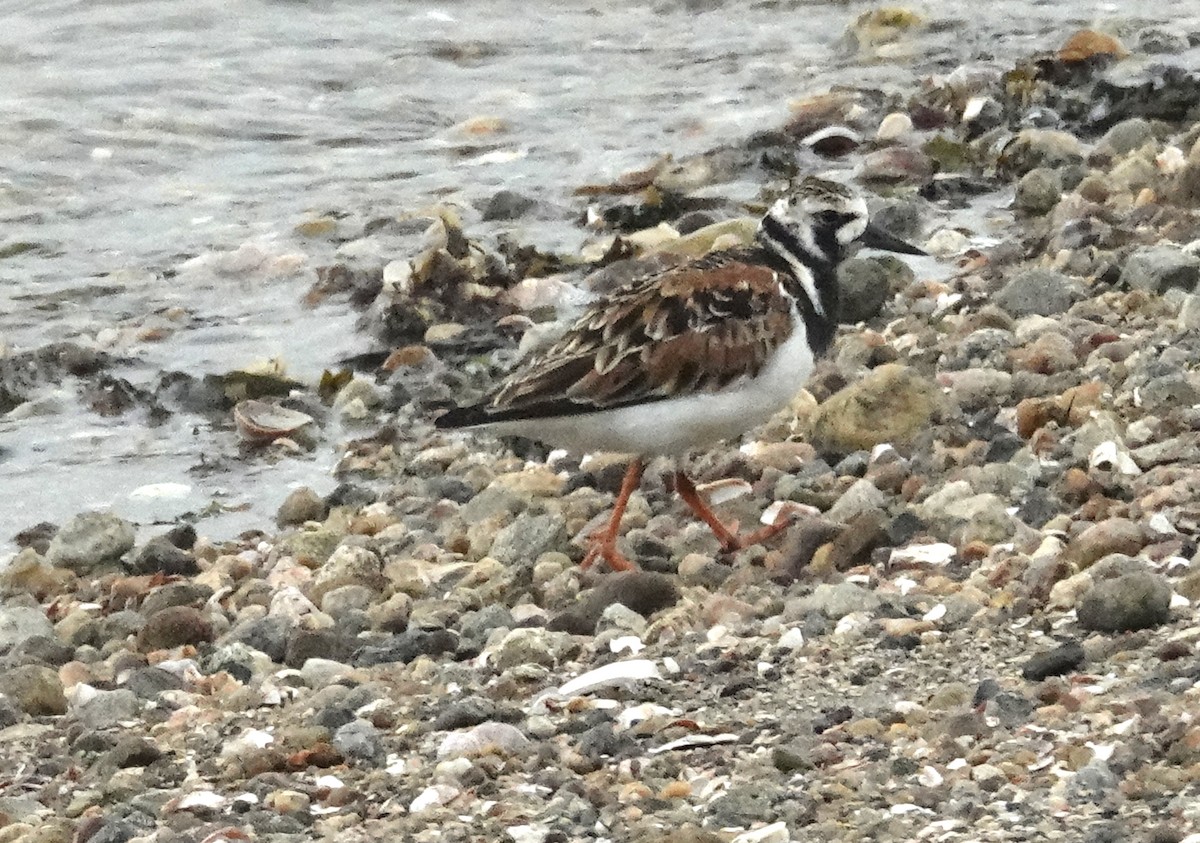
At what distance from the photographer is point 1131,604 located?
12.9 ft

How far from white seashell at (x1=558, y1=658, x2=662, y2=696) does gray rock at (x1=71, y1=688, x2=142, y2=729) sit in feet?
3.30

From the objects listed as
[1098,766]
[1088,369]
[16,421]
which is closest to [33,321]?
[16,421]

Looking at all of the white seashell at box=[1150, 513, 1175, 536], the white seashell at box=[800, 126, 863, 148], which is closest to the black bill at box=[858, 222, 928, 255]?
the white seashell at box=[1150, 513, 1175, 536]

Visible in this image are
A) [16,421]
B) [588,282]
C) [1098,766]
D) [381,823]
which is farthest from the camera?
[588,282]

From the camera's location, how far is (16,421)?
24.3 feet

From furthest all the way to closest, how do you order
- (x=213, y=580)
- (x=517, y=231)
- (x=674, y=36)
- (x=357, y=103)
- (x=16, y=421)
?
(x=674, y=36) < (x=357, y=103) < (x=517, y=231) < (x=16, y=421) < (x=213, y=580)

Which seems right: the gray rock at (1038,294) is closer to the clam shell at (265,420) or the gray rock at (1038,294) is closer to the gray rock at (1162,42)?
the clam shell at (265,420)

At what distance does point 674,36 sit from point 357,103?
7.09 feet

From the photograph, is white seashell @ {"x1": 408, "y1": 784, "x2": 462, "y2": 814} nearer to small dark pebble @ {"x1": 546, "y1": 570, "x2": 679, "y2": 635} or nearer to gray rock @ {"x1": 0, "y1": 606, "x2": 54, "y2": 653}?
small dark pebble @ {"x1": 546, "y1": 570, "x2": 679, "y2": 635}

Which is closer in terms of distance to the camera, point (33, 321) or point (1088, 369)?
point (1088, 369)

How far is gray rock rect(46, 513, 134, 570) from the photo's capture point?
585 centimetres

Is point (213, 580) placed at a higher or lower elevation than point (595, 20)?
lower

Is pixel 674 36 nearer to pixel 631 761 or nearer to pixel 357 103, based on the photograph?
pixel 357 103

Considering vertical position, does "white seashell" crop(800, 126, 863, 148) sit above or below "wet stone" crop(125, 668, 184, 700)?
above
